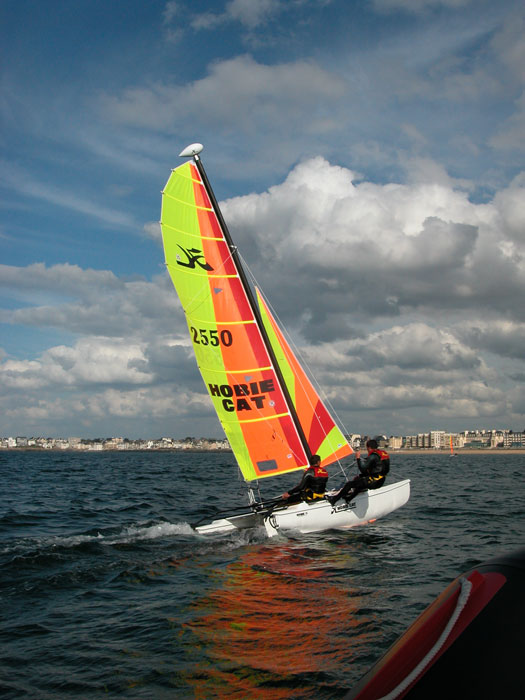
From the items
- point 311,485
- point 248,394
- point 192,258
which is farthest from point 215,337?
point 311,485

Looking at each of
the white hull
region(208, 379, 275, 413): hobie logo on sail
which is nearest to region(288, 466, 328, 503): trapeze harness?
the white hull

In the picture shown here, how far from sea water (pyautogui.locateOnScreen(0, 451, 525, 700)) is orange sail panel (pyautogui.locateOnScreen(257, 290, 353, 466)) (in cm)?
232

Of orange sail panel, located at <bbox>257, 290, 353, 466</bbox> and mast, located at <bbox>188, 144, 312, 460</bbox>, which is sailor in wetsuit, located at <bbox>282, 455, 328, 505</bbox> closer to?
mast, located at <bbox>188, 144, 312, 460</bbox>

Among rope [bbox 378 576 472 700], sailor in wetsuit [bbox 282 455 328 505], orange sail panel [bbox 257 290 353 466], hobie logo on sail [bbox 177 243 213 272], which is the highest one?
hobie logo on sail [bbox 177 243 213 272]

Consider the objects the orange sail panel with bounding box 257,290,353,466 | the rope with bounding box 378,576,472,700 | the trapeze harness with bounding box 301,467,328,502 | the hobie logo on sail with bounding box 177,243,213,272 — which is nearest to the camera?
the rope with bounding box 378,576,472,700

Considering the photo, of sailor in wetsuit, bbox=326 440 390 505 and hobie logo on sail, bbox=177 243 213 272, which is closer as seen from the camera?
sailor in wetsuit, bbox=326 440 390 505

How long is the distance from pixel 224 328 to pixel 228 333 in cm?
15

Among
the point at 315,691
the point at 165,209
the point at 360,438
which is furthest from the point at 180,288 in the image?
the point at 360,438

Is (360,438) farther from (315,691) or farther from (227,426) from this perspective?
(315,691)

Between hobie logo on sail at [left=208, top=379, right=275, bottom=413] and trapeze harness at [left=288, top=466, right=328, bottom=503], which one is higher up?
hobie logo on sail at [left=208, top=379, right=275, bottom=413]

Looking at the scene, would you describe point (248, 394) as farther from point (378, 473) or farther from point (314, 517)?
point (378, 473)

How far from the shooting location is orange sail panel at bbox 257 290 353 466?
14.1m

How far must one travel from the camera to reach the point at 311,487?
40.4 ft

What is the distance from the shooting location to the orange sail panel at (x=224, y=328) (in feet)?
43.3
